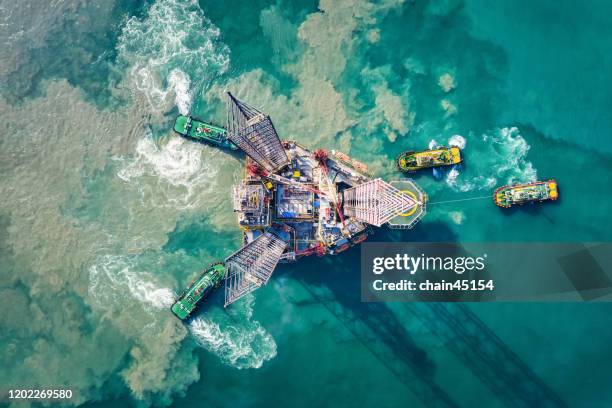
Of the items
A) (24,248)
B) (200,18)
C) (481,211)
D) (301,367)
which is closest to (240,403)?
(301,367)

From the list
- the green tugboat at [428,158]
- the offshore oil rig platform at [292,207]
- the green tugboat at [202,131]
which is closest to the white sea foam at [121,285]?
the offshore oil rig platform at [292,207]

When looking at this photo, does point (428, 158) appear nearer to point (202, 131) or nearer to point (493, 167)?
point (493, 167)

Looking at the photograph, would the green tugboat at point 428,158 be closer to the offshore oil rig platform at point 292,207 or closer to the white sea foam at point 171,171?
the offshore oil rig platform at point 292,207

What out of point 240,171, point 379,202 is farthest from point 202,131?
point 379,202

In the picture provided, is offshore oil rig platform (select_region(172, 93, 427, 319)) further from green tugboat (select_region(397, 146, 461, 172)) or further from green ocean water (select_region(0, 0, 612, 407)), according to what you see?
green tugboat (select_region(397, 146, 461, 172))

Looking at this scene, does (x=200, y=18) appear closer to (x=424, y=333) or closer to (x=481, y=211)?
(x=481, y=211)

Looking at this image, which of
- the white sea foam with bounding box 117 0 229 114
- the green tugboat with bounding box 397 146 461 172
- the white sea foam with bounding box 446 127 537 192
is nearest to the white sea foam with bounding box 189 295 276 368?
the green tugboat with bounding box 397 146 461 172
